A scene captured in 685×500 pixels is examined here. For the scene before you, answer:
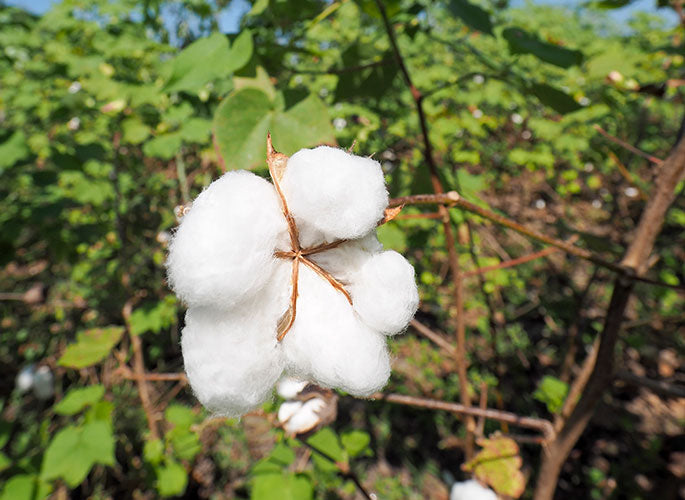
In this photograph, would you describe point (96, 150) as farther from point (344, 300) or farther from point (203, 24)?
point (344, 300)

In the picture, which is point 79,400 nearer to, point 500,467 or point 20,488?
point 20,488

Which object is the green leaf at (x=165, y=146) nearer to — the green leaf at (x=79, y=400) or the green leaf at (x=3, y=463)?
the green leaf at (x=79, y=400)

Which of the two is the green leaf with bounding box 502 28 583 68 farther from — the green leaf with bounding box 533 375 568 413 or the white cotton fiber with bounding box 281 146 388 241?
the green leaf with bounding box 533 375 568 413

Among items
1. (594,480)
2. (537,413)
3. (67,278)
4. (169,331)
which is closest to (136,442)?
(169,331)

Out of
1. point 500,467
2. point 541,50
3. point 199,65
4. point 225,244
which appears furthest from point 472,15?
point 500,467

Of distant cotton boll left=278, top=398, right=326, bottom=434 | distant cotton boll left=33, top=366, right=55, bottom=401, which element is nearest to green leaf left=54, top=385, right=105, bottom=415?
distant cotton boll left=33, top=366, right=55, bottom=401

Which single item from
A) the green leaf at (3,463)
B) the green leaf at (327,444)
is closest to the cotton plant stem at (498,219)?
the green leaf at (327,444)
